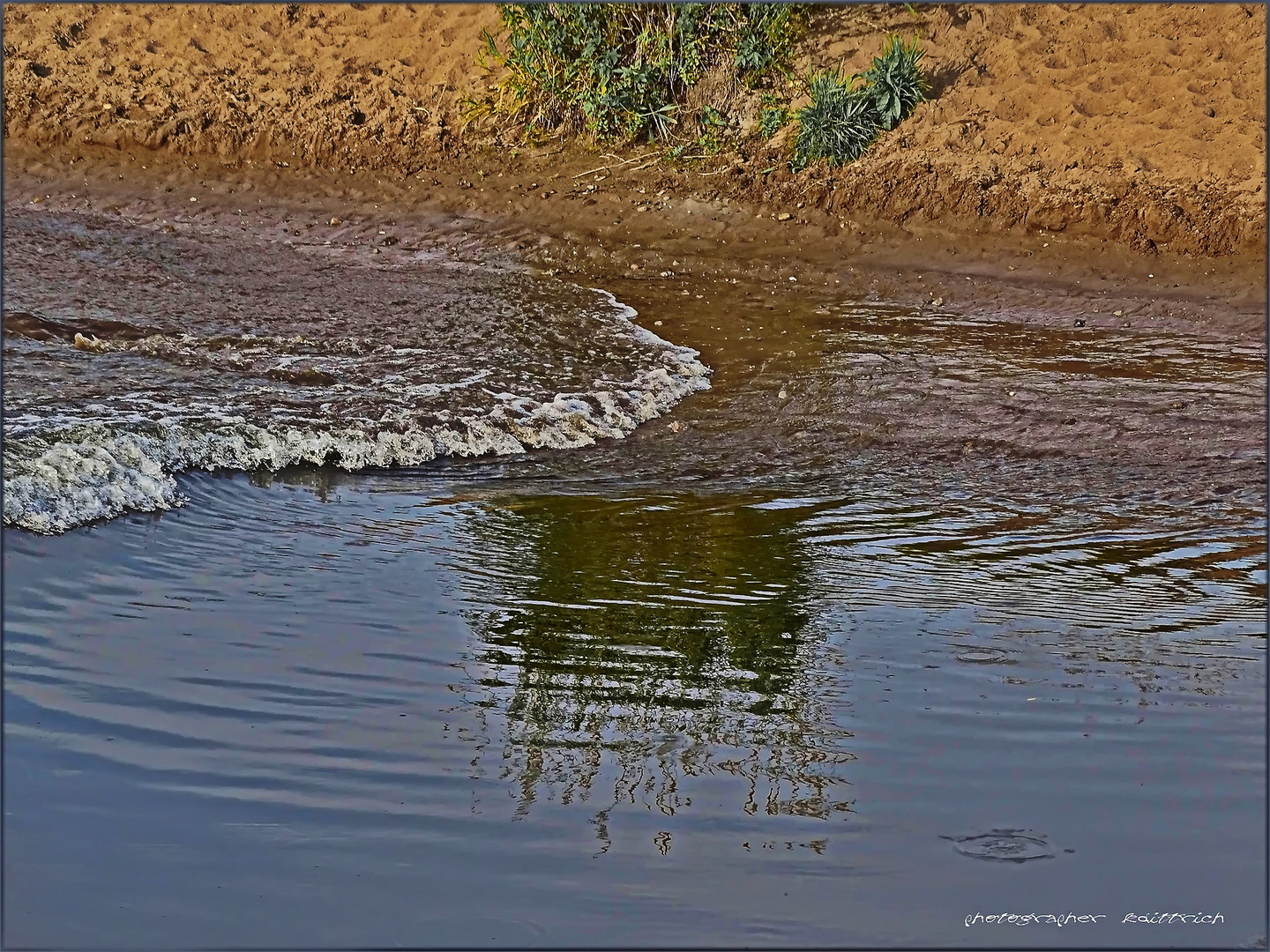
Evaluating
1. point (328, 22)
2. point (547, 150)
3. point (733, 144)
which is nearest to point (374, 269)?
point (547, 150)

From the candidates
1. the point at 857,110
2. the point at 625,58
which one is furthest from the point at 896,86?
the point at 625,58

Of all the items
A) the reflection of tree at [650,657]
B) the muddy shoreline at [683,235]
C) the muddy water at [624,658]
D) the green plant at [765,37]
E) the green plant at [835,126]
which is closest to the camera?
the muddy water at [624,658]

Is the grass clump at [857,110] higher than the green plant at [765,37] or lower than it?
lower

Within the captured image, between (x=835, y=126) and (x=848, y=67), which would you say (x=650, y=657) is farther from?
(x=848, y=67)

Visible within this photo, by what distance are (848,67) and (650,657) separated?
31.1 ft

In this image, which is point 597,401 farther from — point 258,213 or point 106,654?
point 258,213

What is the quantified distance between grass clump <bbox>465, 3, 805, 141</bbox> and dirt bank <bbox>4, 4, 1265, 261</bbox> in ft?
1.14

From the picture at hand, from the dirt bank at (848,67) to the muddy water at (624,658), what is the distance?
10.6ft

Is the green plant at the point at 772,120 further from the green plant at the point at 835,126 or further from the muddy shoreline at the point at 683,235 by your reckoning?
the muddy shoreline at the point at 683,235

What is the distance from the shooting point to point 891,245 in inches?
Result: 397

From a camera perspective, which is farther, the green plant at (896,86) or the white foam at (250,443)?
the green plant at (896,86)

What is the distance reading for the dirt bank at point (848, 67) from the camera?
10062 millimetres

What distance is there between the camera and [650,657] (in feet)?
11.1

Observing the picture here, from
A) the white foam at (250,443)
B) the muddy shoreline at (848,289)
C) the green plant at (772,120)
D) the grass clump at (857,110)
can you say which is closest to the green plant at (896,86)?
the grass clump at (857,110)
